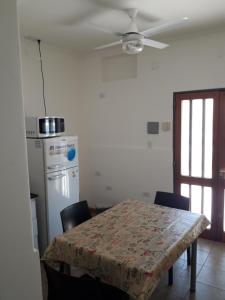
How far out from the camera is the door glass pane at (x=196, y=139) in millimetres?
3645

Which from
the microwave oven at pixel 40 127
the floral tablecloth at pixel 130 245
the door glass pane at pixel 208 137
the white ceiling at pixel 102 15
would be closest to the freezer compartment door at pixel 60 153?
the microwave oven at pixel 40 127

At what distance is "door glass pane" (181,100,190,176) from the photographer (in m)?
3.74

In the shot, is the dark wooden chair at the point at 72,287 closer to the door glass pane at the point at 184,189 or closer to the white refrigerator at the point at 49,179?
the white refrigerator at the point at 49,179

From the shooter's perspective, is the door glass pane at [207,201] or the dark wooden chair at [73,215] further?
the door glass pane at [207,201]

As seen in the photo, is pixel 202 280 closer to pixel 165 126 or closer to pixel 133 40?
pixel 165 126

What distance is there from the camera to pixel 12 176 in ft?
2.08

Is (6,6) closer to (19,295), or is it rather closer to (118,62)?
(19,295)

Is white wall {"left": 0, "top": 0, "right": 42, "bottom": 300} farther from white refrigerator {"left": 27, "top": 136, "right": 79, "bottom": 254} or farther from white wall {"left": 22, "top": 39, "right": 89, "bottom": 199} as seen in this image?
white wall {"left": 22, "top": 39, "right": 89, "bottom": 199}

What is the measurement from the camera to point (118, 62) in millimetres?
4312

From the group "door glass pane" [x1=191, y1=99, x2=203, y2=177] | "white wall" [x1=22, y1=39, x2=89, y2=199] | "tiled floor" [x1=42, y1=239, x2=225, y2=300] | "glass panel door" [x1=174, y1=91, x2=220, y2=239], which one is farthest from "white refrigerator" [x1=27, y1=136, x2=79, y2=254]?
"door glass pane" [x1=191, y1=99, x2=203, y2=177]

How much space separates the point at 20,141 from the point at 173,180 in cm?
351

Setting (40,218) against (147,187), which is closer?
(40,218)

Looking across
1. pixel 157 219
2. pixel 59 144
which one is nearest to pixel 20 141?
pixel 157 219

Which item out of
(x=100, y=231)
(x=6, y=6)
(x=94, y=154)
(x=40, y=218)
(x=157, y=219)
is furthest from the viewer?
(x=94, y=154)
